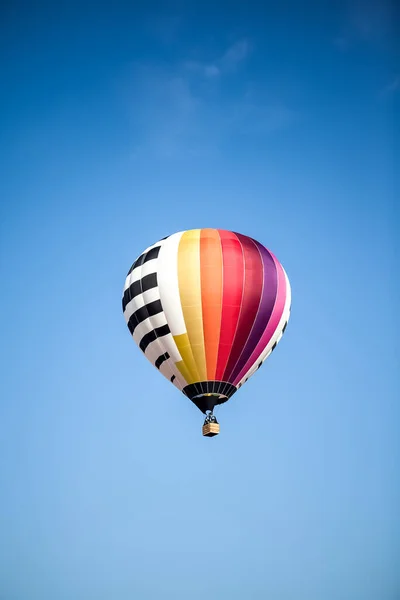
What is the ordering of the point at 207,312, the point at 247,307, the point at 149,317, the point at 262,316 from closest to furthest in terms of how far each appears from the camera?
1. the point at 207,312
2. the point at 247,307
3. the point at 262,316
4. the point at 149,317

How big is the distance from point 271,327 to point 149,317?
11.8ft

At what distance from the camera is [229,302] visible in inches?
1026

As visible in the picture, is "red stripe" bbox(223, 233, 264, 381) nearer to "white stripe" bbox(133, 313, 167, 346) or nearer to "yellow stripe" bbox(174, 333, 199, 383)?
"yellow stripe" bbox(174, 333, 199, 383)

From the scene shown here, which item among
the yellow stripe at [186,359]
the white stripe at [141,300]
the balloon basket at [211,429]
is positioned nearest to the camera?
the balloon basket at [211,429]

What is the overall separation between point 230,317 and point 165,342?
79.8 inches

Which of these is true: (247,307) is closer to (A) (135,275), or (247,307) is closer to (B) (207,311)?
(B) (207,311)

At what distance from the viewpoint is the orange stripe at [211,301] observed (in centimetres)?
2592

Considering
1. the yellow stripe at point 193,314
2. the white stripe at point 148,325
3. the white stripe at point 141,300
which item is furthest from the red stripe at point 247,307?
the white stripe at point 141,300

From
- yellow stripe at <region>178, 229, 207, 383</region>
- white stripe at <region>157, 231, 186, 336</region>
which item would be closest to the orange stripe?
yellow stripe at <region>178, 229, 207, 383</region>

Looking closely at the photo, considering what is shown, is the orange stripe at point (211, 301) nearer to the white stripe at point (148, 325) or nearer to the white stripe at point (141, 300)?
the white stripe at point (148, 325)

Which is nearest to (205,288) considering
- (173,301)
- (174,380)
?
(173,301)

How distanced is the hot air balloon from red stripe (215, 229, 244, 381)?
0.03 meters

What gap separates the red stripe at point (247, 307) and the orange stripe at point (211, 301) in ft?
1.70

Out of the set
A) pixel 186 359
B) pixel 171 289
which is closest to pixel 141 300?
pixel 171 289
